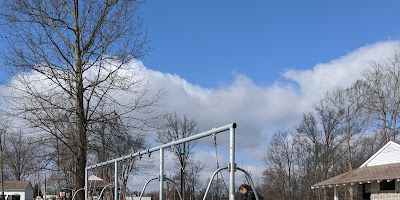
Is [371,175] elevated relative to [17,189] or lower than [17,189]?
elevated

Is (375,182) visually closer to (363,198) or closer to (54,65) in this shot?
(363,198)

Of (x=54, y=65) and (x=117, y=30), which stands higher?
(x=117, y=30)

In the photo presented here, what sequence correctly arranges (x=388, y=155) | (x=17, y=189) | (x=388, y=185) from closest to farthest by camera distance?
(x=388, y=185), (x=388, y=155), (x=17, y=189)

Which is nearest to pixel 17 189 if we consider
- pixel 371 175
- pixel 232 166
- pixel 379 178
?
pixel 371 175

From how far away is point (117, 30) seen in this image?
14.7 m

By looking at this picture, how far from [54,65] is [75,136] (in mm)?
2113

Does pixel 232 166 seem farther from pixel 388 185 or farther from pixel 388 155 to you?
pixel 388 155

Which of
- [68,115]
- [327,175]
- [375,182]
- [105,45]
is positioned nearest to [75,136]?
[68,115]

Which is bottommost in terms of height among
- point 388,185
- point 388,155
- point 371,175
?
point 388,185

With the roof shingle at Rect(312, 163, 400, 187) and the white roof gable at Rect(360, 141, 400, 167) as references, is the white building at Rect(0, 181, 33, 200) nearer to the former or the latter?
the roof shingle at Rect(312, 163, 400, 187)

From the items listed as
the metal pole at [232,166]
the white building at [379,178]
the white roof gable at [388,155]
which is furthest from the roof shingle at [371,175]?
the metal pole at [232,166]

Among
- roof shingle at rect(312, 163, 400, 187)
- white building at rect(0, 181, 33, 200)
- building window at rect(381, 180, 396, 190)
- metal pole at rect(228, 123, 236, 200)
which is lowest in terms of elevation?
white building at rect(0, 181, 33, 200)

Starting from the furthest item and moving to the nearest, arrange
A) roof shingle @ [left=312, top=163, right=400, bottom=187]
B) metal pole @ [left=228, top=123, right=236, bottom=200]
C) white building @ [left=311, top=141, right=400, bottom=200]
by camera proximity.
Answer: white building @ [left=311, top=141, right=400, bottom=200]
roof shingle @ [left=312, top=163, right=400, bottom=187]
metal pole @ [left=228, top=123, right=236, bottom=200]

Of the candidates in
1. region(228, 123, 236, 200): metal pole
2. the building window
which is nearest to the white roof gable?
the building window
